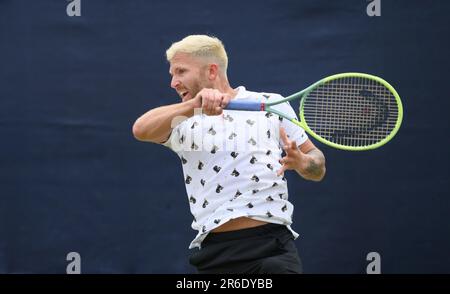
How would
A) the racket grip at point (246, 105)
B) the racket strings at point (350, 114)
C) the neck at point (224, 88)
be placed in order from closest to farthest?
1. the racket grip at point (246, 105)
2. the neck at point (224, 88)
3. the racket strings at point (350, 114)

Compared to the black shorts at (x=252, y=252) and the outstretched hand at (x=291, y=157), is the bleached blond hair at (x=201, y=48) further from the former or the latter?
the black shorts at (x=252, y=252)

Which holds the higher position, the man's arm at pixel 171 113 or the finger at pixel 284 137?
the man's arm at pixel 171 113

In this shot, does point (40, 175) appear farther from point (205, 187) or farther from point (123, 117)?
point (205, 187)

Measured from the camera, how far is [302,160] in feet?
12.7

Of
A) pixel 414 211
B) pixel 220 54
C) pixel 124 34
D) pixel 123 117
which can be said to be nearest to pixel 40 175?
pixel 123 117

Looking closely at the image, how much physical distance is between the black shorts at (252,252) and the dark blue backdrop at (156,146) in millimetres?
1637

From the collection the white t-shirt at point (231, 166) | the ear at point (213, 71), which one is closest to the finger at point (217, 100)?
the white t-shirt at point (231, 166)

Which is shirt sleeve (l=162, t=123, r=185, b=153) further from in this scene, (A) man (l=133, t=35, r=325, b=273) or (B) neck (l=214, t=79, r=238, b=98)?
(B) neck (l=214, t=79, r=238, b=98)

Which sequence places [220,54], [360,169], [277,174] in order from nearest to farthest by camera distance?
[277,174]
[220,54]
[360,169]

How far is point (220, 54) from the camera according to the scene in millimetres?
4195

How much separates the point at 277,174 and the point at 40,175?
7.30ft

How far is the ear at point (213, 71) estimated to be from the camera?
414cm

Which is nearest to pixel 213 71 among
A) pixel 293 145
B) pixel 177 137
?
pixel 177 137

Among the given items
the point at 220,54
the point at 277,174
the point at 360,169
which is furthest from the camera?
the point at 360,169
